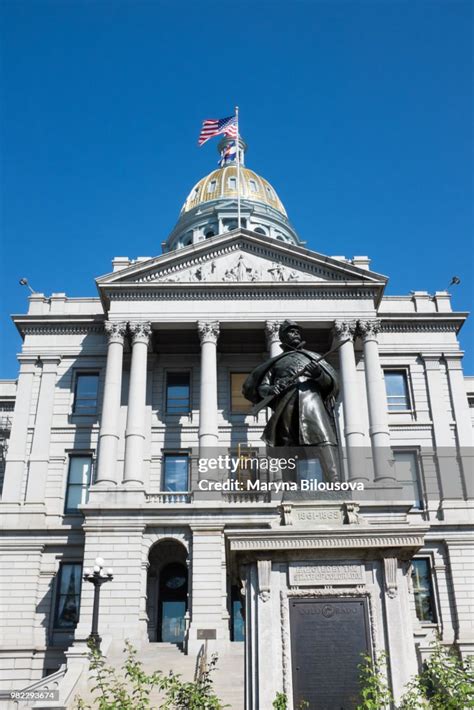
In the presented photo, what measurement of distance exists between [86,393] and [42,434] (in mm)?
3029

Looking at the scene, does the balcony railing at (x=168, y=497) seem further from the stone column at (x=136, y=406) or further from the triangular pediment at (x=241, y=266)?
the triangular pediment at (x=241, y=266)

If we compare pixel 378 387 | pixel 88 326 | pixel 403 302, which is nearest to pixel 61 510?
pixel 88 326

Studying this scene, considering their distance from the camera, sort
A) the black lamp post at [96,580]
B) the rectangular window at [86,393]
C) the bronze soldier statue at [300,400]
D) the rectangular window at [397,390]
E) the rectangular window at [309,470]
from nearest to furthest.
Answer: the rectangular window at [309,470] < the bronze soldier statue at [300,400] < the black lamp post at [96,580] < the rectangular window at [86,393] < the rectangular window at [397,390]

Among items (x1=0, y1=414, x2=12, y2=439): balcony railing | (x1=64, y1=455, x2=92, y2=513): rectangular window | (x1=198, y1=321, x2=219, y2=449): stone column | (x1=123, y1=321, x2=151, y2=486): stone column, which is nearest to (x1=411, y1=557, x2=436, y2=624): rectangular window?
(x1=198, y1=321, x2=219, y2=449): stone column

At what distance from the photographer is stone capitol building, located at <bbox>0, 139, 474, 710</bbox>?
3052 cm

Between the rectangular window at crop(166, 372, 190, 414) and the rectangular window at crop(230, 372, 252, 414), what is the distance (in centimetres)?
223

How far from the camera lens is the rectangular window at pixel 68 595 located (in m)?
32.3

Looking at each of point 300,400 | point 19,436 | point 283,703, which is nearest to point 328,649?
point 283,703

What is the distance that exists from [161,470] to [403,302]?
51.4ft

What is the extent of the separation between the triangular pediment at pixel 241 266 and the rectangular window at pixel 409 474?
8.59m

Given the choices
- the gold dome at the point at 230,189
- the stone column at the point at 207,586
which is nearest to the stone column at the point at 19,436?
the stone column at the point at 207,586

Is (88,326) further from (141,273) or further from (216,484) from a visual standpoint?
(216,484)

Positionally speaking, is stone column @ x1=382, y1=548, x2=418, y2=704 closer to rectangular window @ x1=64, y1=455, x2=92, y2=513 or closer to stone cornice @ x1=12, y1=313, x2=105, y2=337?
rectangular window @ x1=64, y1=455, x2=92, y2=513

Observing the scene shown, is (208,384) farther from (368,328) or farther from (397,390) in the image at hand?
(397,390)
